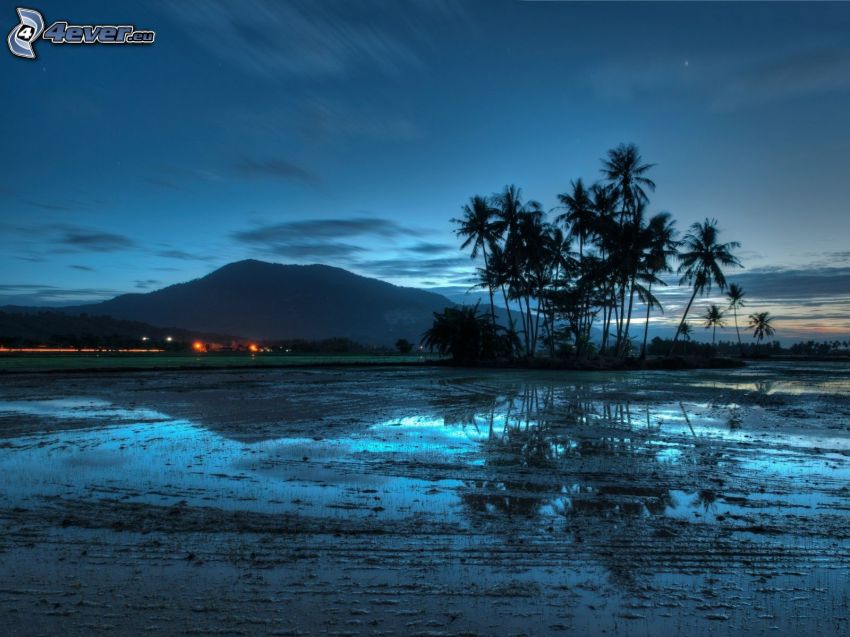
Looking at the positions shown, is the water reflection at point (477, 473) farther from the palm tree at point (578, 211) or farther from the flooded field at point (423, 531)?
the palm tree at point (578, 211)

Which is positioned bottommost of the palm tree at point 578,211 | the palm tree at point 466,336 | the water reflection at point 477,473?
the water reflection at point 477,473

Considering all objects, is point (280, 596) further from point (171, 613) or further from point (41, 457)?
point (41, 457)

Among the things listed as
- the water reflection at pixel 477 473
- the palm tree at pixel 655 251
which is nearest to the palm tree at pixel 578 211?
the palm tree at pixel 655 251

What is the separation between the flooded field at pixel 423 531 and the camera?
292 centimetres

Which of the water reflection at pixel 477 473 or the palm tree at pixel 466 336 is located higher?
the palm tree at pixel 466 336

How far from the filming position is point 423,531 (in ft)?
13.9

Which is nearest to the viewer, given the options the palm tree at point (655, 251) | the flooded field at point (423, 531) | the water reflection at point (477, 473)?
the flooded field at point (423, 531)

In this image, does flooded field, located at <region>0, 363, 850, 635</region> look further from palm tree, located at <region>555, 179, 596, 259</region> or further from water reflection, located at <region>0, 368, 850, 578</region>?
palm tree, located at <region>555, 179, 596, 259</region>

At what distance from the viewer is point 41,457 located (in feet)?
23.0

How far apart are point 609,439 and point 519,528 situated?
199 inches

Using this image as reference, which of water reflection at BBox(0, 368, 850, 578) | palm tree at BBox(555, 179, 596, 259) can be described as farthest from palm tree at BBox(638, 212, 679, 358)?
water reflection at BBox(0, 368, 850, 578)

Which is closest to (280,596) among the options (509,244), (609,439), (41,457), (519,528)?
(519,528)

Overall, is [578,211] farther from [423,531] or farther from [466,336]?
[423,531]

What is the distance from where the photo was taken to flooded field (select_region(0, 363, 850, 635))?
2918 millimetres
